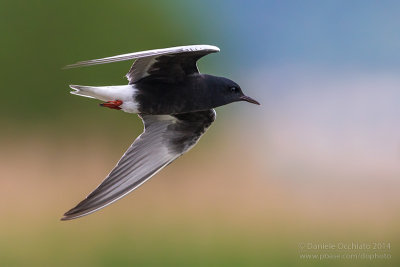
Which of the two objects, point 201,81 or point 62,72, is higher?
point 201,81

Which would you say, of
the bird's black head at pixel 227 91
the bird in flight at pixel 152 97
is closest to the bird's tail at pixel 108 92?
the bird in flight at pixel 152 97

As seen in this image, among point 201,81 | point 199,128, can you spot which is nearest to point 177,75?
point 201,81

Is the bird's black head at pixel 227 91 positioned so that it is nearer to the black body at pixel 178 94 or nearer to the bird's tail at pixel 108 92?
the black body at pixel 178 94

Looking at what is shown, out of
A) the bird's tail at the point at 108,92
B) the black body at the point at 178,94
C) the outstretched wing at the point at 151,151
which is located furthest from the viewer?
the outstretched wing at the point at 151,151

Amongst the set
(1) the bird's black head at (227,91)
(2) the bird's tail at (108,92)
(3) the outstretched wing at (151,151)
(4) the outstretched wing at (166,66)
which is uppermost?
(4) the outstretched wing at (166,66)

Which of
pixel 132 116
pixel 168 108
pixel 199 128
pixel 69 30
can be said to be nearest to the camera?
pixel 168 108

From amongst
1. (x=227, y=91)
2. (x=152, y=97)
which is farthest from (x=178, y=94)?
(x=227, y=91)

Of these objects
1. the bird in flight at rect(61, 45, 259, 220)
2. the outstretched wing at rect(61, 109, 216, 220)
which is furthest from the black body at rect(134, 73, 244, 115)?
the outstretched wing at rect(61, 109, 216, 220)

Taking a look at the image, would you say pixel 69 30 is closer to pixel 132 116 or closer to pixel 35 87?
pixel 35 87
